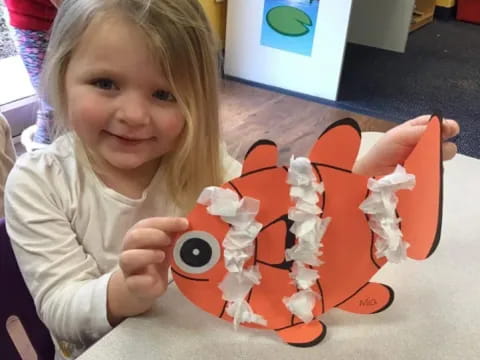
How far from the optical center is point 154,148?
65cm

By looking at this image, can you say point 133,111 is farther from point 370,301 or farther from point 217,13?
point 217,13

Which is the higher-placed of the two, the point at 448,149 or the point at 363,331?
the point at 448,149

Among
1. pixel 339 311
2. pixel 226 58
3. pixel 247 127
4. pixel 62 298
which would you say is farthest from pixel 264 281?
pixel 226 58

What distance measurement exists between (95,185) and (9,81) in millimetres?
1866

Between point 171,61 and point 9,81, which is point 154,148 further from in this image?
point 9,81

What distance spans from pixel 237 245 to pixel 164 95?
22cm

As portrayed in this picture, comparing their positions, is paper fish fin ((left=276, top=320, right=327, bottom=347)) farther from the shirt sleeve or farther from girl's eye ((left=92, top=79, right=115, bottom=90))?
girl's eye ((left=92, top=79, right=115, bottom=90))

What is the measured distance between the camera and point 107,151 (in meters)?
0.65

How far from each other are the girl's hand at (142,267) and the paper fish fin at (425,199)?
0.20 meters

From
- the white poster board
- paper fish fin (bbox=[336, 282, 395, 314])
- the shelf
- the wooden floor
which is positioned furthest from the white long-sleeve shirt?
the shelf

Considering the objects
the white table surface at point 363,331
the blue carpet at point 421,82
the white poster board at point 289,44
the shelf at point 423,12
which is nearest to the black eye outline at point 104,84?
the white table surface at point 363,331

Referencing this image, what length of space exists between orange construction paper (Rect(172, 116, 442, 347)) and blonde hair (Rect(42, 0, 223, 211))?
188mm

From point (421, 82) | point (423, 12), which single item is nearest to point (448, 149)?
point (421, 82)

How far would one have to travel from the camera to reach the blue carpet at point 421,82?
256cm
